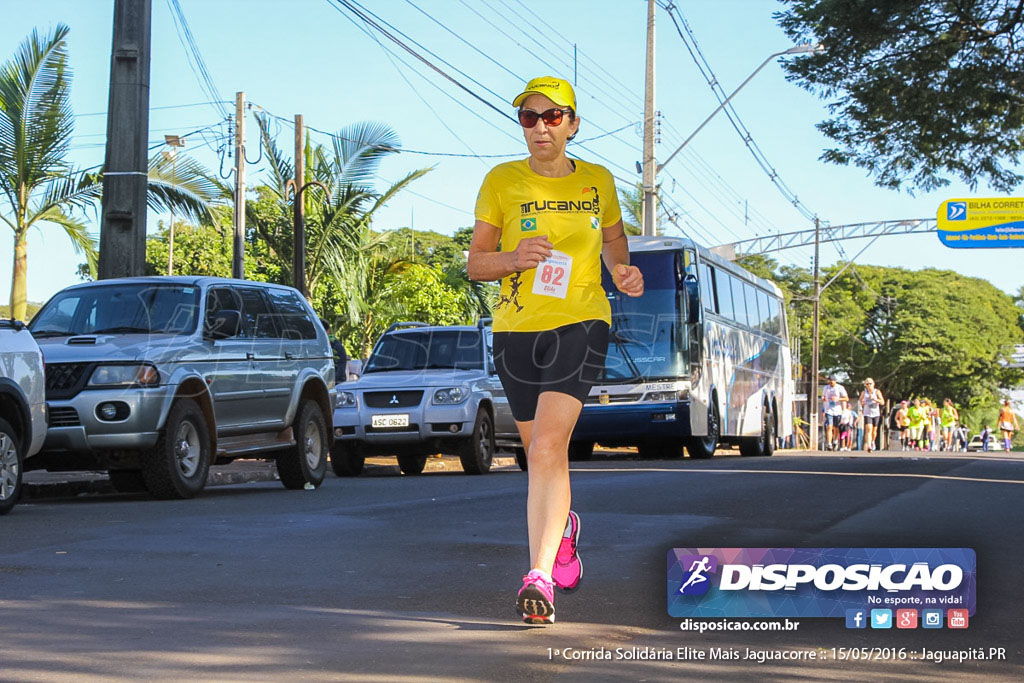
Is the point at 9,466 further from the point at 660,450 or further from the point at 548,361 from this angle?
the point at 660,450

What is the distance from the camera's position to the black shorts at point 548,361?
17.5 ft

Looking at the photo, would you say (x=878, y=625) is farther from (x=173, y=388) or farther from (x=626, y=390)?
(x=626, y=390)

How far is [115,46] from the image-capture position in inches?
600

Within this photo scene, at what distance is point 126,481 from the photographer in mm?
13977

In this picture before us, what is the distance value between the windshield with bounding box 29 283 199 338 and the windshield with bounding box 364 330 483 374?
5.27 meters

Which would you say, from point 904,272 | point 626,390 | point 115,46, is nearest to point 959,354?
point 904,272

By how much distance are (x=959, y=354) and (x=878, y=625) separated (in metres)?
72.9

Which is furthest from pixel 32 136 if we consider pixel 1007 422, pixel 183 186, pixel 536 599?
pixel 1007 422

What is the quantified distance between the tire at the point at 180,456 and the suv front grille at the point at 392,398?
4.47 m

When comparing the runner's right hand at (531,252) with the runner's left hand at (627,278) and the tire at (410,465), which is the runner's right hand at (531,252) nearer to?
the runner's left hand at (627,278)

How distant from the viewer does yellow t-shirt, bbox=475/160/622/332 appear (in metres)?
5.34

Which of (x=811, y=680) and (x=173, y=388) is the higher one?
(x=173, y=388)

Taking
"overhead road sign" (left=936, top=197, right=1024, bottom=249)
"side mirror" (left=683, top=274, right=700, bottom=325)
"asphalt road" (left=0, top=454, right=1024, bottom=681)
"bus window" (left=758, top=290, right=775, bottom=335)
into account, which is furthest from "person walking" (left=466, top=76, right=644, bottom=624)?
"overhead road sign" (left=936, top=197, right=1024, bottom=249)

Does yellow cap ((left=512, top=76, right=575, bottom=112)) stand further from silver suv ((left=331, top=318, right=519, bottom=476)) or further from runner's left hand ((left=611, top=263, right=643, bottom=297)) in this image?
silver suv ((left=331, top=318, right=519, bottom=476))
